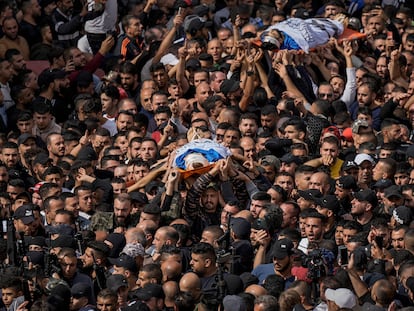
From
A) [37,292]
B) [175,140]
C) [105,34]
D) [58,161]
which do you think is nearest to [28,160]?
[58,161]

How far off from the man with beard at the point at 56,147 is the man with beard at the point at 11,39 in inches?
94.9

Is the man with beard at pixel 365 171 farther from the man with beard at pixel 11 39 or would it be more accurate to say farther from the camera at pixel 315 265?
the man with beard at pixel 11 39

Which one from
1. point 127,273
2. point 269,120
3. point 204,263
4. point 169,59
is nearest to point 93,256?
point 127,273

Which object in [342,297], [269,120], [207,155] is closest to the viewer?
[342,297]

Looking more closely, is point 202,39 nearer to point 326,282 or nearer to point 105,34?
point 105,34

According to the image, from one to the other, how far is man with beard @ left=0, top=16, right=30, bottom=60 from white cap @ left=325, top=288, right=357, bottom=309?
8776 mm

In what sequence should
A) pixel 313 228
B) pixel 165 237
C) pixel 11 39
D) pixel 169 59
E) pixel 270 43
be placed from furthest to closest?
pixel 11 39
pixel 169 59
pixel 270 43
pixel 313 228
pixel 165 237

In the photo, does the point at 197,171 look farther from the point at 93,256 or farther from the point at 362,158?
the point at 362,158

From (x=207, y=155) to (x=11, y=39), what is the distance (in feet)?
18.1

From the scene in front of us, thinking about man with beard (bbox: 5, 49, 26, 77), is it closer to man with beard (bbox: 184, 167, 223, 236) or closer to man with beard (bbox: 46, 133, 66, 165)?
man with beard (bbox: 46, 133, 66, 165)

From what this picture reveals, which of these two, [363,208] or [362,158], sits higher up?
[363,208]

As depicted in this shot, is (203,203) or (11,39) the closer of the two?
(203,203)

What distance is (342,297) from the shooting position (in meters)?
16.4

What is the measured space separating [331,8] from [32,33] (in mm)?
4091
